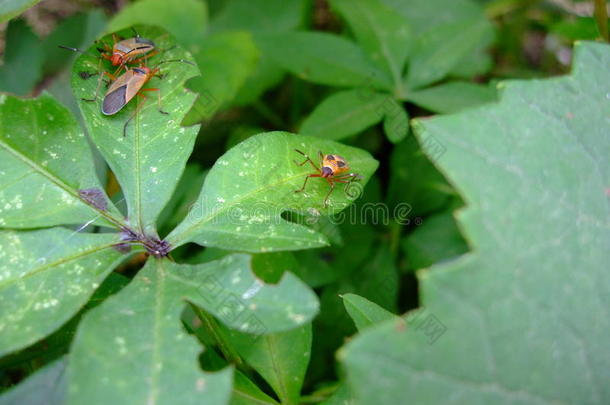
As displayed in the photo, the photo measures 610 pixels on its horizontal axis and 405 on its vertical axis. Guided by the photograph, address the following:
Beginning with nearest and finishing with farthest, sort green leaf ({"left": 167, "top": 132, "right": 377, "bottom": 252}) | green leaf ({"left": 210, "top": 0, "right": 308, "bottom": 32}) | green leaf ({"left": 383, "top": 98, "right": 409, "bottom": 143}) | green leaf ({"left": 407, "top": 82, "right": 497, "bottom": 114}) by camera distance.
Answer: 1. green leaf ({"left": 167, "top": 132, "right": 377, "bottom": 252})
2. green leaf ({"left": 383, "top": 98, "right": 409, "bottom": 143})
3. green leaf ({"left": 407, "top": 82, "right": 497, "bottom": 114})
4. green leaf ({"left": 210, "top": 0, "right": 308, "bottom": 32})

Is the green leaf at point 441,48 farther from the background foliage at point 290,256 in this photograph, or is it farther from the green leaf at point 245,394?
the green leaf at point 245,394

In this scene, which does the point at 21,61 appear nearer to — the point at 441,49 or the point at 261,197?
the point at 261,197

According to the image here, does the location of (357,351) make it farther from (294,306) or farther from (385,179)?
(385,179)

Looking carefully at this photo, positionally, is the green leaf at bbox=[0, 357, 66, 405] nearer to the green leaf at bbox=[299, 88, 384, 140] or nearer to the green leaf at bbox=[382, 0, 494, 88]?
the green leaf at bbox=[299, 88, 384, 140]

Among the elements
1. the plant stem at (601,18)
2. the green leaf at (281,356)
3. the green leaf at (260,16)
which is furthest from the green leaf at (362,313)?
the green leaf at (260,16)

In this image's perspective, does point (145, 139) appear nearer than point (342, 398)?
No

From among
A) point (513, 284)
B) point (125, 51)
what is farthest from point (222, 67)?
point (513, 284)

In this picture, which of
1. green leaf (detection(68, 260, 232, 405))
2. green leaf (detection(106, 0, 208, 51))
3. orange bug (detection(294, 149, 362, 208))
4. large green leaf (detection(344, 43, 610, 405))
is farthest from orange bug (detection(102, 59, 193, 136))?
green leaf (detection(106, 0, 208, 51))
